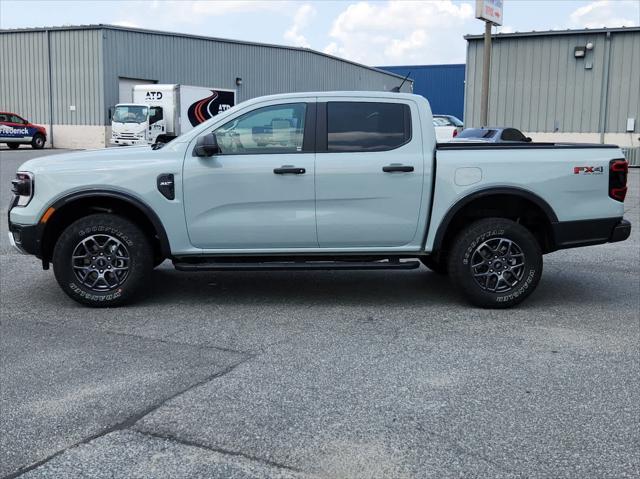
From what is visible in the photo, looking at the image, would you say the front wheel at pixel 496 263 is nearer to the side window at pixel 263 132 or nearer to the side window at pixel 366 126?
the side window at pixel 366 126

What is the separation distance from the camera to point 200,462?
11.4ft

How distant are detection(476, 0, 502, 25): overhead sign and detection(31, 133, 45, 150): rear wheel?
72.5 ft

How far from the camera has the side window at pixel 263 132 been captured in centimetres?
646

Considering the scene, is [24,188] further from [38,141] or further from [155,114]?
[38,141]

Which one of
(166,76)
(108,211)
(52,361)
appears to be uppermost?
(166,76)

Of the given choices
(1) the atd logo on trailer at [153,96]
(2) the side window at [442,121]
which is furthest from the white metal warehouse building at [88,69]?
(2) the side window at [442,121]

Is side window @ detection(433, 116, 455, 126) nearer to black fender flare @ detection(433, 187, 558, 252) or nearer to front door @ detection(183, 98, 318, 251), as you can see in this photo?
black fender flare @ detection(433, 187, 558, 252)

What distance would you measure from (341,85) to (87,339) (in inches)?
1971

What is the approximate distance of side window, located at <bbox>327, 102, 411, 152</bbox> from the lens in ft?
21.3

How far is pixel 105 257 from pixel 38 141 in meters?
33.1

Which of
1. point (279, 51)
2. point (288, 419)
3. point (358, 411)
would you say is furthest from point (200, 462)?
point (279, 51)

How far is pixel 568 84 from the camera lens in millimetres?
28406

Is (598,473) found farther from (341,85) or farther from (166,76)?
(341,85)

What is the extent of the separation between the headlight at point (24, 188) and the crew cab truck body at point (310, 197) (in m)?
0.01
